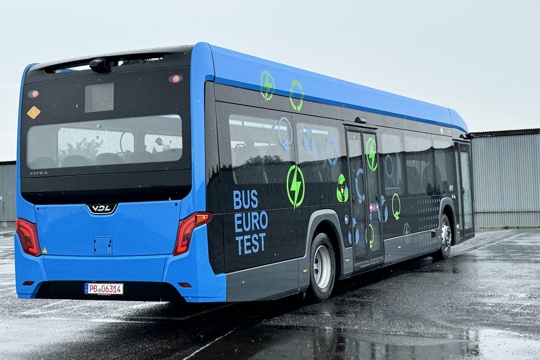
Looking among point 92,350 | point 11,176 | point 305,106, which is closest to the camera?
point 92,350

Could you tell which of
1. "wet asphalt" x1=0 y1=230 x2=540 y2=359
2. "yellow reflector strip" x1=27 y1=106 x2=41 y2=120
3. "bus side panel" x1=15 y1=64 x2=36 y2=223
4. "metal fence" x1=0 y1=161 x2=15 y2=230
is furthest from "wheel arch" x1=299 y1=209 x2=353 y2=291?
"metal fence" x1=0 y1=161 x2=15 y2=230

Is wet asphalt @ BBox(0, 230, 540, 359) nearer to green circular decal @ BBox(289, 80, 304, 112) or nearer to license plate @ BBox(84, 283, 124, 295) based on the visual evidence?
license plate @ BBox(84, 283, 124, 295)

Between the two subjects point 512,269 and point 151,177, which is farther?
point 512,269

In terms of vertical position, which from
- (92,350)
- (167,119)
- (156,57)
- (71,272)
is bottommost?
(92,350)

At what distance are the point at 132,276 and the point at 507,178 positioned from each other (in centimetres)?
2666

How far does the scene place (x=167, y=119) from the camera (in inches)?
341

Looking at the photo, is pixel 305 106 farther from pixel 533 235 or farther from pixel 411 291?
pixel 533 235

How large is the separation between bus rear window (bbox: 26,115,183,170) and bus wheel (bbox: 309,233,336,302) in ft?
10.3

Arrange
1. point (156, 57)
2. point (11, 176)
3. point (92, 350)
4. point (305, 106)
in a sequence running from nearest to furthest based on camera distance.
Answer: point (92, 350), point (156, 57), point (305, 106), point (11, 176)

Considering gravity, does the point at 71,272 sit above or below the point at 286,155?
below

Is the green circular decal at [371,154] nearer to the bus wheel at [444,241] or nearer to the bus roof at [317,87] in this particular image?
the bus roof at [317,87]

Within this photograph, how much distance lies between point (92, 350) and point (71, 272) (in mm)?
1097

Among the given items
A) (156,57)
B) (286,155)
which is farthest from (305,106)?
(156,57)

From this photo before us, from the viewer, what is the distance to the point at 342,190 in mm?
11914
